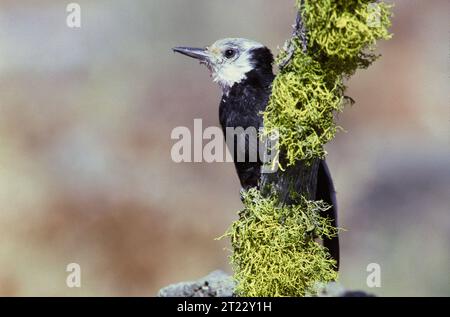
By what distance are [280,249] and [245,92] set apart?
1.04 metres

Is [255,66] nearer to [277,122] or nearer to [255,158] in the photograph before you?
[255,158]

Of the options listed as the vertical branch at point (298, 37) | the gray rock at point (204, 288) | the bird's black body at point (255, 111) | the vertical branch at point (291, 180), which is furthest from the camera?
the gray rock at point (204, 288)

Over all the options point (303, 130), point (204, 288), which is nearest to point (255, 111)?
point (303, 130)

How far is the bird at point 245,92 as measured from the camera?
323 cm

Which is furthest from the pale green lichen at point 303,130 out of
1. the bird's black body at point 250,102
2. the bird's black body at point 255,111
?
the bird's black body at point 250,102

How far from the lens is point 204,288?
3404 mm

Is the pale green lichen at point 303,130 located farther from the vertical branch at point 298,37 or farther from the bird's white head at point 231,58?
the bird's white head at point 231,58

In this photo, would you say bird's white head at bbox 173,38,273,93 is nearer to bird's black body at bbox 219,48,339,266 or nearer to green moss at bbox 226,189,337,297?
bird's black body at bbox 219,48,339,266

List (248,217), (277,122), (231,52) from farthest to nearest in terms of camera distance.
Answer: (231,52) < (248,217) < (277,122)

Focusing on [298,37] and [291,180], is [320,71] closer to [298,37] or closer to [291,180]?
[298,37]

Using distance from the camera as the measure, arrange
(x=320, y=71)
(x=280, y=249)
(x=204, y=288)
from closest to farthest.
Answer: (x=320, y=71)
(x=280, y=249)
(x=204, y=288)

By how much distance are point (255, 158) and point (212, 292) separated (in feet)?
2.40
